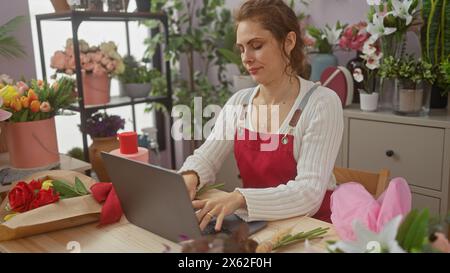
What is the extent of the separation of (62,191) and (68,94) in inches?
24.9

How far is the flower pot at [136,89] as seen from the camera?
8.45ft

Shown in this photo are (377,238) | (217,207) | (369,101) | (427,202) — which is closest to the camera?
(377,238)

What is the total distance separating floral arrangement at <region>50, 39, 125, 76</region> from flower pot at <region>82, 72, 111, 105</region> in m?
0.03

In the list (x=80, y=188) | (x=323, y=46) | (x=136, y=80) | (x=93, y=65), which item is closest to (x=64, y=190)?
(x=80, y=188)

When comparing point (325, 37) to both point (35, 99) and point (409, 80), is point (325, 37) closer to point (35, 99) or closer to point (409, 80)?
point (409, 80)

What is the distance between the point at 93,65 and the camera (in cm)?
225

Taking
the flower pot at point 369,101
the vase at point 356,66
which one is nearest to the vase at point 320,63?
the vase at point 356,66

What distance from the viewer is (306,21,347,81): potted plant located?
2545mm

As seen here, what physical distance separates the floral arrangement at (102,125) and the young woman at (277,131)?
0.86 meters

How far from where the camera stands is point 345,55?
273cm

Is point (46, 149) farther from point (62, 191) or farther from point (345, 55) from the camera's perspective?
point (345, 55)

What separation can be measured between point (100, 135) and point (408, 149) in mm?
1545


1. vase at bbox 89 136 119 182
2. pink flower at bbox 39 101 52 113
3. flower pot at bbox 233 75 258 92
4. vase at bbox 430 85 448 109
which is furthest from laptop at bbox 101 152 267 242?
flower pot at bbox 233 75 258 92

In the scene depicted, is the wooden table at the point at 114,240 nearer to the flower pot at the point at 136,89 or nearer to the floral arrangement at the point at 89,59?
the floral arrangement at the point at 89,59
